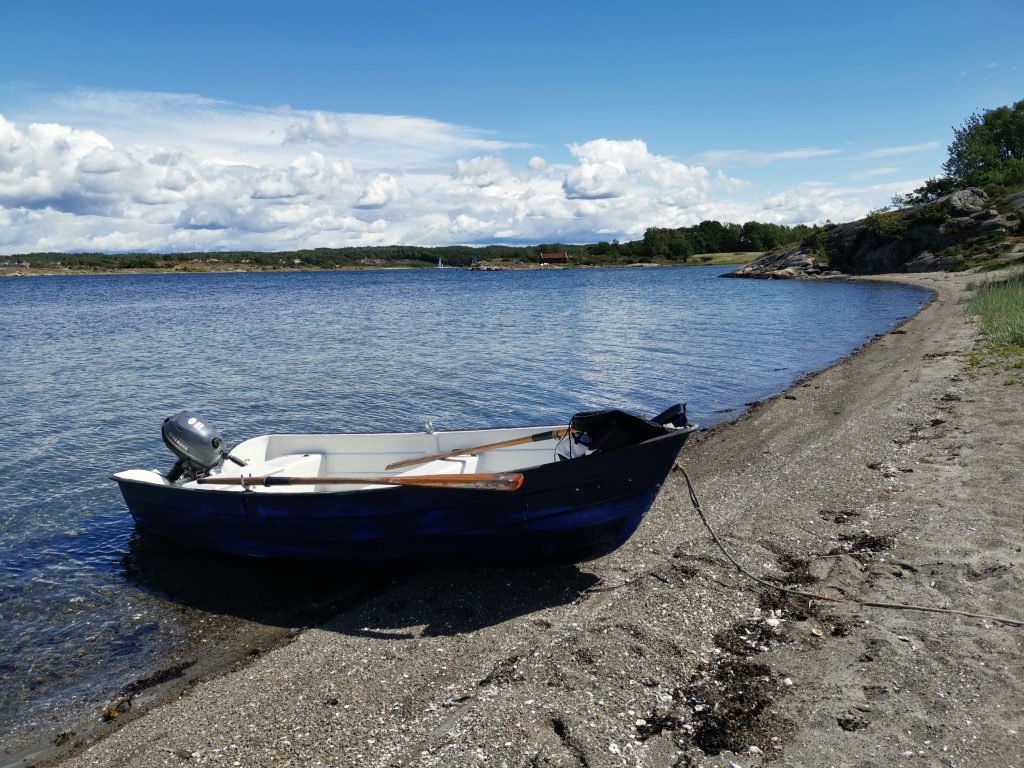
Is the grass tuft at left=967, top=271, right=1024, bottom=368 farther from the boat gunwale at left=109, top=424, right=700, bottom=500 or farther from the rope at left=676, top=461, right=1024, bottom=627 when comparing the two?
the boat gunwale at left=109, top=424, right=700, bottom=500

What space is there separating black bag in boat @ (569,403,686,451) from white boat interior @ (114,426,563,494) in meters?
1.56

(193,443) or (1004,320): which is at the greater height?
(1004,320)

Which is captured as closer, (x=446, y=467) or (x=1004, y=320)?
(x=446, y=467)

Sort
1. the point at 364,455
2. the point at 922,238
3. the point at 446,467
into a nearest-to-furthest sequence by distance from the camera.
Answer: the point at 446,467, the point at 364,455, the point at 922,238

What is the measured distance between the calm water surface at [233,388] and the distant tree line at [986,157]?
3833 centimetres

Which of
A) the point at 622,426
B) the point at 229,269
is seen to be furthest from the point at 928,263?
the point at 229,269

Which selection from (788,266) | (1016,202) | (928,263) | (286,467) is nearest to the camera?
(286,467)

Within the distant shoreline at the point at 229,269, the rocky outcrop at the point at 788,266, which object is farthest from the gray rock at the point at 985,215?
the distant shoreline at the point at 229,269

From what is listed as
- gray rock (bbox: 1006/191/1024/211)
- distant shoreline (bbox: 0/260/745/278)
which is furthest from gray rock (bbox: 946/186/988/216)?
distant shoreline (bbox: 0/260/745/278)

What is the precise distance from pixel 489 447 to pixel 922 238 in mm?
77882

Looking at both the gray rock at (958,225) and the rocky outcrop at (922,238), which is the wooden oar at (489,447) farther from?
the gray rock at (958,225)

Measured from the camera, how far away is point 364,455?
1124cm

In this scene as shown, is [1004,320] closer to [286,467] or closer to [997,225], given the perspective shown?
[286,467]

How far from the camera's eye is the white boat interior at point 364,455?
10156mm
